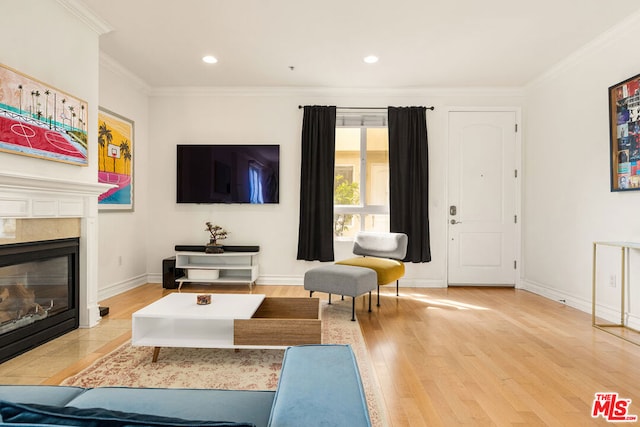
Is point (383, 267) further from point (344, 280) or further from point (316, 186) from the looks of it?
point (316, 186)

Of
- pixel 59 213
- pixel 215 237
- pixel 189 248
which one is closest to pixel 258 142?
pixel 215 237

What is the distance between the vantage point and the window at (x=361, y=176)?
502 cm

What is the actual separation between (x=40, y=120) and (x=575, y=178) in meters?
4.86

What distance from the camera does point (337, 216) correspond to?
504 cm

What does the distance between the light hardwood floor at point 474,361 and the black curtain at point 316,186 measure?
4.15ft

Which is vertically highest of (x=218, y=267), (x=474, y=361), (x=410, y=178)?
(x=410, y=178)

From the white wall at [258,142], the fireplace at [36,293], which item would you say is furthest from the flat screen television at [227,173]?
the fireplace at [36,293]

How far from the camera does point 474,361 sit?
248 cm

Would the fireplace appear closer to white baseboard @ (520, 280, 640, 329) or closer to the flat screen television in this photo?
the flat screen television

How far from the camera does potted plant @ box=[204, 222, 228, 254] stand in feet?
15.4

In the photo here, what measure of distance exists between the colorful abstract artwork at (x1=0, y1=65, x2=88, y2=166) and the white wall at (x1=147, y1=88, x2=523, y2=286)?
1.90 meters

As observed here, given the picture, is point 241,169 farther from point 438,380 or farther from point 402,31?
point 438,380

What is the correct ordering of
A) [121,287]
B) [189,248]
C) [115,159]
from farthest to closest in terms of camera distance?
[189,248] < [121,287] < [115,159]

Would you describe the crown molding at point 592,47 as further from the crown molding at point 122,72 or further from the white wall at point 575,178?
the crown molding at point 122,72
